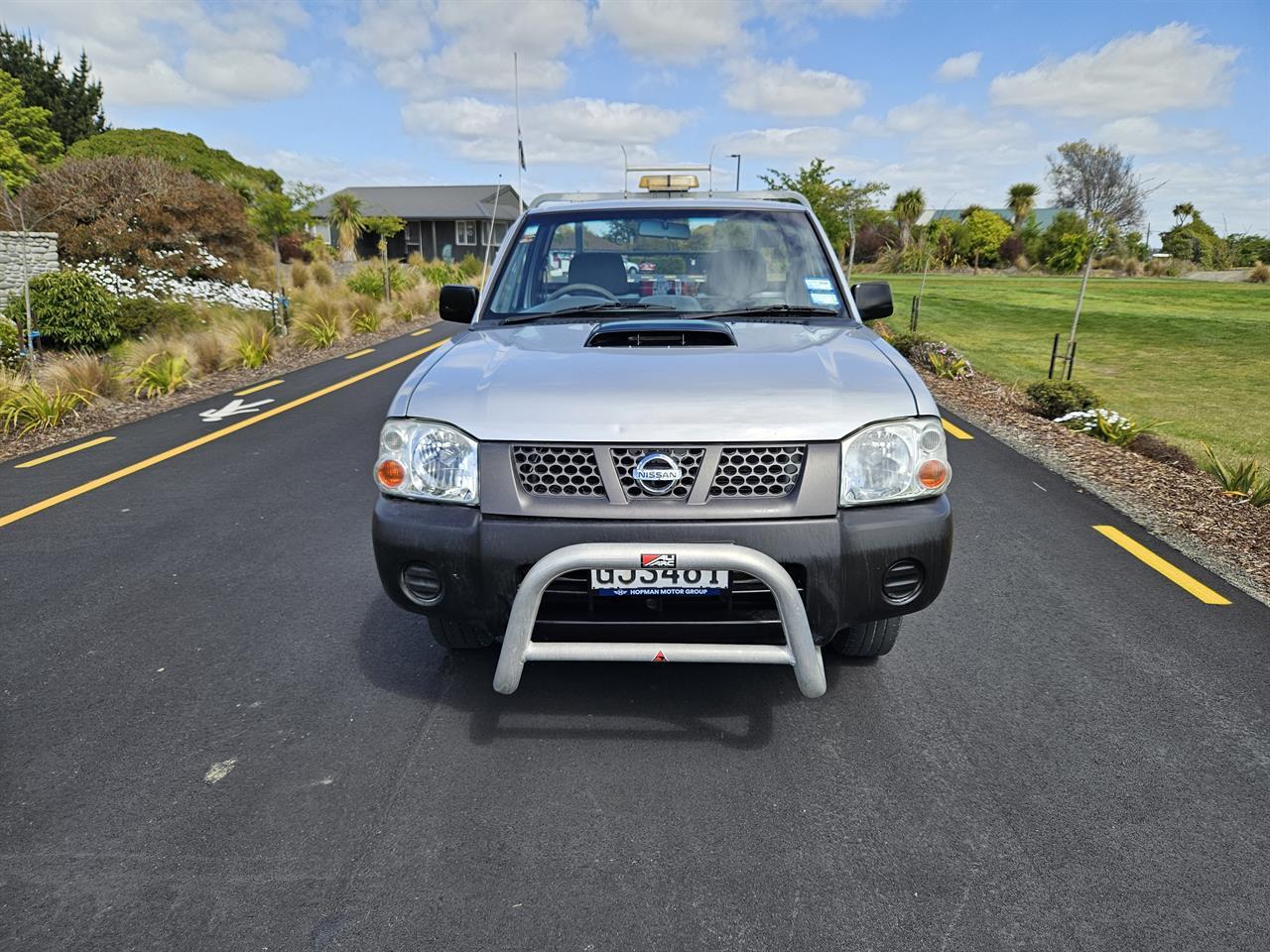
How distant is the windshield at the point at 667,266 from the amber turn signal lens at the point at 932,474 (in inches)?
50.4

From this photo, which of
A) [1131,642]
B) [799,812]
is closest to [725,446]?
[799,812]

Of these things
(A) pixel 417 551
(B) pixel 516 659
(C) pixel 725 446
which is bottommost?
(B) pixel 516 659

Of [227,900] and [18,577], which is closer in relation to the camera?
[227,900]

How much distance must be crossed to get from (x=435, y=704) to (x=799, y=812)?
1.45 metres

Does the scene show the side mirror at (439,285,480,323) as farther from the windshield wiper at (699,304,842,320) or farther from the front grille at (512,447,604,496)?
the front grille at (512,447,604,496)

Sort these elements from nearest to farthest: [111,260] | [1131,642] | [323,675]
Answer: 1. [323,675]
2. [1131,642]
3. [111,260]

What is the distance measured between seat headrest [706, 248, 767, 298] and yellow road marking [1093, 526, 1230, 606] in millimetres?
2803

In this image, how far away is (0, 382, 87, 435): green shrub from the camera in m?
9.04

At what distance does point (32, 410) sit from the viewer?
9.18 metres

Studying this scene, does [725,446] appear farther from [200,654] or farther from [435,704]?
[200,654]

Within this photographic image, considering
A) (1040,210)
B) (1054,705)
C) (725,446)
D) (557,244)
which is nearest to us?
(725,446)

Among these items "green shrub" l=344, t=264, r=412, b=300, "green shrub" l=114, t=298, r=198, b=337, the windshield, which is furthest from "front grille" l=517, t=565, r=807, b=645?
"green shrub" l=344, t=264, r=412, b=300

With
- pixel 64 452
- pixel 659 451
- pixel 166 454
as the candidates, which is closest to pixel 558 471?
pixel 659 451

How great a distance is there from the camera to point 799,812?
279 cm
